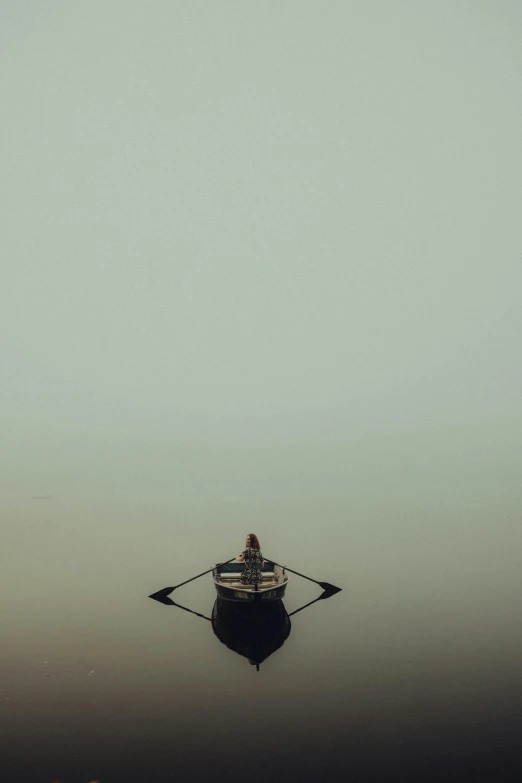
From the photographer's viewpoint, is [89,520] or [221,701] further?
[89,520]

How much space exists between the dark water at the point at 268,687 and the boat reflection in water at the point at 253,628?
2.74 feet

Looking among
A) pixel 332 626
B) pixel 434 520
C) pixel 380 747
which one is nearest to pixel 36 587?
pixel 332 626

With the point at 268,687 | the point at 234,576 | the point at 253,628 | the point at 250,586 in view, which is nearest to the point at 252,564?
the point at 250,586

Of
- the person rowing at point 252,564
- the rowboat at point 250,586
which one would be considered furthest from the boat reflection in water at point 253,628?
the person rowing at point 252,564

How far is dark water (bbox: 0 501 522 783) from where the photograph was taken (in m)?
11.7

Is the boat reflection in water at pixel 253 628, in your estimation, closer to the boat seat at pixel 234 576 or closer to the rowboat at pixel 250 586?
the rowboat at pixel 250 586

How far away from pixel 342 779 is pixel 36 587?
19.7m

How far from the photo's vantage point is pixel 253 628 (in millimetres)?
15539

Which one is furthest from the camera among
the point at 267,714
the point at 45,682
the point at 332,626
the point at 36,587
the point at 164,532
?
the point at 164,532

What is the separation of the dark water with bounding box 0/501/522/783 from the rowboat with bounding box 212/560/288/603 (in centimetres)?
240

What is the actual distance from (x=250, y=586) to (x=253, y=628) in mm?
1167

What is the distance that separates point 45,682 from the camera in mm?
15023

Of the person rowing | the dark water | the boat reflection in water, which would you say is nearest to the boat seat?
the boat reflection in water

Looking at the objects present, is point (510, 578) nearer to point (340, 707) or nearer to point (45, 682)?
point (340, 707)
